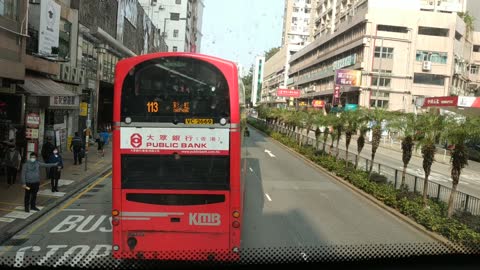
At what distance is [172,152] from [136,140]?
613 mm

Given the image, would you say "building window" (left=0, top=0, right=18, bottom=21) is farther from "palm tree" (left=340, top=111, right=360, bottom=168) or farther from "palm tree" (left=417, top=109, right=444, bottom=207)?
"palm tree" (left=340, top=111, right=360, bottom=168)

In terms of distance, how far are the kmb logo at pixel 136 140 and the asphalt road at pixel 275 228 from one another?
223 centimetres

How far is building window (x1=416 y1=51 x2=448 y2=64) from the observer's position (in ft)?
212

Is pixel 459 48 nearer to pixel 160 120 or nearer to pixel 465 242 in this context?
pixel 465 242

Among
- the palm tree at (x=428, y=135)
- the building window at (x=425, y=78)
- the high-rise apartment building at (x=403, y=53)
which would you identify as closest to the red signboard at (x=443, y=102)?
the high-rise apartment building at (x=403, y=53)

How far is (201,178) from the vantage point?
805 centimetres

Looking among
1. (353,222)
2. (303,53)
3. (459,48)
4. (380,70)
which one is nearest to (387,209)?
(353,222)

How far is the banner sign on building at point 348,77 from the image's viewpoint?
60.3 meters

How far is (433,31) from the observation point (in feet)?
217

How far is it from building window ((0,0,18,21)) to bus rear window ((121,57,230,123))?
12.0m

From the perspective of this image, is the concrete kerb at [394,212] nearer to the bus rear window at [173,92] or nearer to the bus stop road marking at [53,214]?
the bus rear window at [173,92]

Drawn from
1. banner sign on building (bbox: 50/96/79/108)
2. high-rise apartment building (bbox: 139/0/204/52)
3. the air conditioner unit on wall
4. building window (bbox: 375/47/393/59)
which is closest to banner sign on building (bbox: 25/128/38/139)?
banner sign on building (bbox: 50/96/79/108)

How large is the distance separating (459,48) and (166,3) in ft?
160

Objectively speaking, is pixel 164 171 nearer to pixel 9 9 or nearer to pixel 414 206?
pixel 414 206
